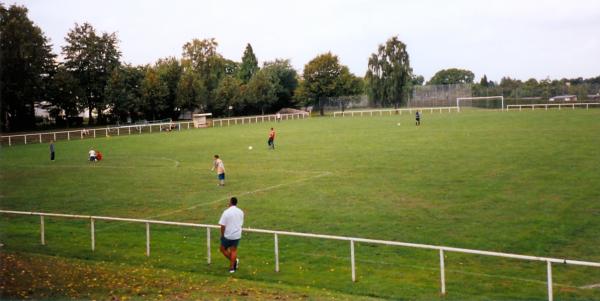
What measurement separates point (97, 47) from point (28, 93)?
697 inches

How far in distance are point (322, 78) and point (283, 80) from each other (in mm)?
8911

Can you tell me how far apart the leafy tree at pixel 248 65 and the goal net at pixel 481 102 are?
2021 inches

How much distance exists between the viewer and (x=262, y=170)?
33.0 meters

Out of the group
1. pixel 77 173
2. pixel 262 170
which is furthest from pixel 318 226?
pixel 77 173

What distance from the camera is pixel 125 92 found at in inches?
3482

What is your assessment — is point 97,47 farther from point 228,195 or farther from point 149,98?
point 228,195

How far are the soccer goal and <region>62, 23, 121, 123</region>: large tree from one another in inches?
2444

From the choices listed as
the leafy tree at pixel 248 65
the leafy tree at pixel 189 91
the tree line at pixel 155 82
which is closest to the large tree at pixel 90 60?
the tree line at pixel 155 82

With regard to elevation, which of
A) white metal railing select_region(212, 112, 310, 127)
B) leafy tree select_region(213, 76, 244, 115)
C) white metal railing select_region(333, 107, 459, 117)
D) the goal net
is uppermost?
leafy tree select_region(213, 76, 244, 115)

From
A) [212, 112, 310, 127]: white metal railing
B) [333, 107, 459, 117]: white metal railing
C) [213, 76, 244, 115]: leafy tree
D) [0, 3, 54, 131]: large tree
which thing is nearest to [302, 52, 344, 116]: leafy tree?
[333, 107, 459, 117]: white metal railing

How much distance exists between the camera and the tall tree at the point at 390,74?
112 metres

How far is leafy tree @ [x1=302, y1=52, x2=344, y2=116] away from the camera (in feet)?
394

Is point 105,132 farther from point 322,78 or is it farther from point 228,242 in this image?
point 228,242

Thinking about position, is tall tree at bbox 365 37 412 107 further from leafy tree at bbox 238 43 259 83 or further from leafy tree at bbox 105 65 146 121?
leafy tree at bbox 105 65 146 121
